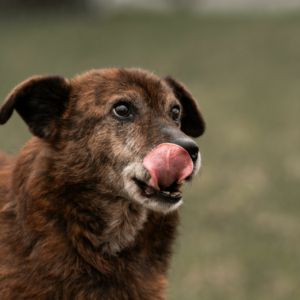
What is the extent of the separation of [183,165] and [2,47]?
17.8 metres

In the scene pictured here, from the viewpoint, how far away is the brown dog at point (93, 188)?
4.78 metres

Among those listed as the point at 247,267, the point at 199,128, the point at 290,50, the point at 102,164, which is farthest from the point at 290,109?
the point at 102,164

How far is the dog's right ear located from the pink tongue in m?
0.72

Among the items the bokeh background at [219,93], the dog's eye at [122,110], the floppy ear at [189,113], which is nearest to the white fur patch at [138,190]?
the dog's eye at [122,110]

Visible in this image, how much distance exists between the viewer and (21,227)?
16.1 ft

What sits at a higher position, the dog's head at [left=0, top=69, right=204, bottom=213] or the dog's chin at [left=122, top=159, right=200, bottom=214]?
the dog's head at [left=0, top=69, right=204, bottom=213]

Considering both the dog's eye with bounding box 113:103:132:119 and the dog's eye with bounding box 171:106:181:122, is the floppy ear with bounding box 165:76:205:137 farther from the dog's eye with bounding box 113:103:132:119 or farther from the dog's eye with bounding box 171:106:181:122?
the dog's eye with bounding box 113:103:132:119

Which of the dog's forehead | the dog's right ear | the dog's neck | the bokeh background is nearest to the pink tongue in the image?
the dog's neck

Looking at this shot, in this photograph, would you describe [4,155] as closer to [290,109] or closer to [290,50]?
[290,109]

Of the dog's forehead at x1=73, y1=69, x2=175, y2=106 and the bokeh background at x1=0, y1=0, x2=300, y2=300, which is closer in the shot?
the dog's forehead at x1=73, y1=69, x2=175, y2=106

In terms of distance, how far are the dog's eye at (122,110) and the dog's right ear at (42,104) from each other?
1.07ft

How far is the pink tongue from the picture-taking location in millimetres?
4672

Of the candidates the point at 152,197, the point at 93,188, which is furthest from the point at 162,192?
the point at 93,188

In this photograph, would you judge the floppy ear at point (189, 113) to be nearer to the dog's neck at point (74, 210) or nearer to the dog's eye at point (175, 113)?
the dog's eye at point (175, 113)
